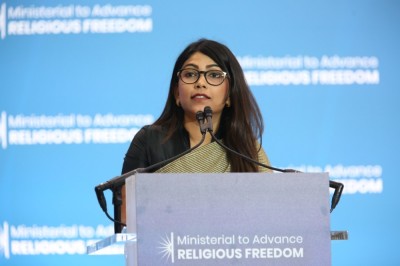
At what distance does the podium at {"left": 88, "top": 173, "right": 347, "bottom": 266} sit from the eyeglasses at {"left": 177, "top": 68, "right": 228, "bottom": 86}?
0.96 m

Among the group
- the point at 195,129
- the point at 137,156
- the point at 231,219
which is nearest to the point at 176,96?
the point at 195,129

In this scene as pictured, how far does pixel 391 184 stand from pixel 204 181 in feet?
7.99

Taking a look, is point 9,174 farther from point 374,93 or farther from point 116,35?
point 374,93

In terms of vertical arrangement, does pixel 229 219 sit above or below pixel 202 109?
below

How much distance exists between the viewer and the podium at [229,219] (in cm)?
155

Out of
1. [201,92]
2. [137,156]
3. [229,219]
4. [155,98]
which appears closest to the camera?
[229,219]

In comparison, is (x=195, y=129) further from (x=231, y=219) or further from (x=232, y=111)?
(x=231, y=219)

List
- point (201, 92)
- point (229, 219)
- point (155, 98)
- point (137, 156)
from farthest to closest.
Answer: point (155, 98) < point (137, 156) < point (201, 92) < point (229, 219)

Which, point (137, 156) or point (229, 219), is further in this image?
point (137, 156)

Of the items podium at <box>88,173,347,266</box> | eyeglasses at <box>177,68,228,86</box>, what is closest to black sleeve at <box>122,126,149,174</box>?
eyeglasses at <box>177,68,228,86</box>

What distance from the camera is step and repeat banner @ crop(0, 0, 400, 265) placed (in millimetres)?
3803

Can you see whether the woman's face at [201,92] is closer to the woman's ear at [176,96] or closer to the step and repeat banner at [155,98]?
the woman's ear at [176,96]

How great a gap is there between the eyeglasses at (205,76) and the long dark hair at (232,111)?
0.04 m

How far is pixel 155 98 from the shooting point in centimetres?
384
